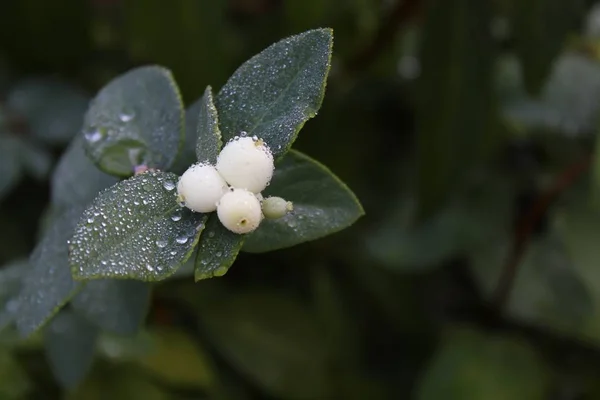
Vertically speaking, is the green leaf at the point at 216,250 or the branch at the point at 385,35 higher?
the green leaf at the point at 216,250

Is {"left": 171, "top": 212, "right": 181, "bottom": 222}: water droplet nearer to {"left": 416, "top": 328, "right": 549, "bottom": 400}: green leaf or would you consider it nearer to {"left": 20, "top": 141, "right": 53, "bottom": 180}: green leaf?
{"left": 20, "top": 141, "right": 53, "bottom": 180}: green leaf

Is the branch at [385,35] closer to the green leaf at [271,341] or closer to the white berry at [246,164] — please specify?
the green leaf at [271,341]

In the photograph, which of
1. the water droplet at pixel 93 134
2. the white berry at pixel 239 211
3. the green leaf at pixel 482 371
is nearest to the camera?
the white berry at pixel 239 211

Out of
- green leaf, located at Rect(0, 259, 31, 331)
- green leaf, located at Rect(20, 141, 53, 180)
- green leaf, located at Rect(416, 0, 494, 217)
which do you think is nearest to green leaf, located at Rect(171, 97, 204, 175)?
green leaf, located at Rect(0, 259, 31, 331)

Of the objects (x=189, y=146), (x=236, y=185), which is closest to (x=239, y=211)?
(x=236, y=185)

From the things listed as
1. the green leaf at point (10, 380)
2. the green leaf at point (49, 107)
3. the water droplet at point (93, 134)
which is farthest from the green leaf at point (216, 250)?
the green leaf at point (49, 107)
